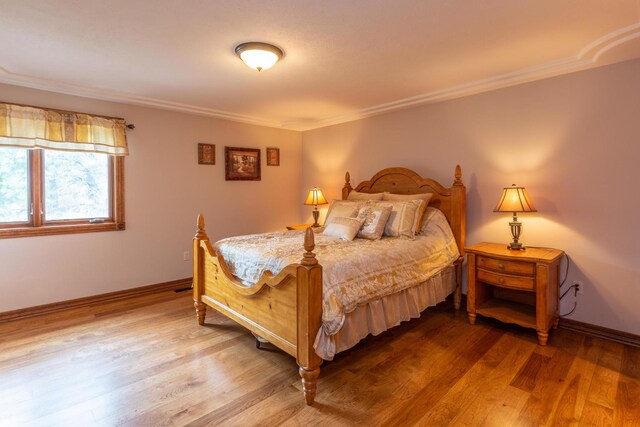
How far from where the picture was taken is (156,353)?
2.53m

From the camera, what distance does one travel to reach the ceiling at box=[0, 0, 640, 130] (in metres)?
1.99

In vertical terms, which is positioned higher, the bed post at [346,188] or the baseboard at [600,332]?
the bed post at [346,188]

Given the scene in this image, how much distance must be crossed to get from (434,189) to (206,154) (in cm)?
285

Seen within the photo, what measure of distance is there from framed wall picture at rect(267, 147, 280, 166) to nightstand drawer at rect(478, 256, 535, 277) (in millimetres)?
3214

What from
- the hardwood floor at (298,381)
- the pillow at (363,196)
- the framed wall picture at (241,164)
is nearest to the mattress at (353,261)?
the hardwood floor at (298,381)

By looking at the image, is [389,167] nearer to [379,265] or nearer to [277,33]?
[379,265]

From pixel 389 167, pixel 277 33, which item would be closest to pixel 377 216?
pixel 389 167

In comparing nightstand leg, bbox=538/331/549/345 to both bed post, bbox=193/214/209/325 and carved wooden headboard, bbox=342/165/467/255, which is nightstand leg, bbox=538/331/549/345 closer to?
carved wooden headboard, bbox=342/165/467/255

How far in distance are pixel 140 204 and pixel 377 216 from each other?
8.91ft

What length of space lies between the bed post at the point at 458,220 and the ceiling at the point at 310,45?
3.14 ft

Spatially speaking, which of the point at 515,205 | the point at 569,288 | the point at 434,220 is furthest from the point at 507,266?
the point at 434,220

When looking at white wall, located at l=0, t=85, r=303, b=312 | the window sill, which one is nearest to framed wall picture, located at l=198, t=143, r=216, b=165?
white wall, located at l=0, t=85, r=303, b=312

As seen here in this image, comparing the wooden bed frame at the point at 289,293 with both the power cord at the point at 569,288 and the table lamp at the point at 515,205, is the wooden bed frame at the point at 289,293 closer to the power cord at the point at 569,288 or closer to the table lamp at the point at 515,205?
the table lamp at the point at 515,205

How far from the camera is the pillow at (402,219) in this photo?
319 cm
